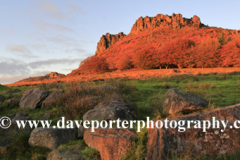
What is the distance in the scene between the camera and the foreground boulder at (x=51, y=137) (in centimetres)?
654

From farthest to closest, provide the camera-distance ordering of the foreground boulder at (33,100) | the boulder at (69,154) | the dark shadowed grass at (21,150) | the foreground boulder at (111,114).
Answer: the foreground boulder at (33,100)
the foreground boulder at (111,114)
the dark shadowed grass at (21,150)
the boulder at (69,154)

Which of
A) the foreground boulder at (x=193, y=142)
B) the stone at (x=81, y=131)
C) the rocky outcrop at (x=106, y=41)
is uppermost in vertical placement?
the rocky outcrop at (x=106, y=41)

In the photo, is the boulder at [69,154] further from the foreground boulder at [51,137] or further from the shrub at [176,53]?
the shrub at [176,53]

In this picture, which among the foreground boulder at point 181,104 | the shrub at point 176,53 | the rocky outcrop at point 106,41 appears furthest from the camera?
the rocky outcrop at point 106,41

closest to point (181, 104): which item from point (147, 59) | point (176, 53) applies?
point (147, 59)

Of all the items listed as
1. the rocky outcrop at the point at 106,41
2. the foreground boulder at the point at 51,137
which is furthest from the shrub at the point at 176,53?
the rocky outcrop at the point at 106,41

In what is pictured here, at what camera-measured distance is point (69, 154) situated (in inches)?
199

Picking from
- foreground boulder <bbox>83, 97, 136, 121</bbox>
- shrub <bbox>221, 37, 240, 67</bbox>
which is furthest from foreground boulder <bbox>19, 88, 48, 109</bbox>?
shrub <bbox>221, 37, 240, 67</bbox>

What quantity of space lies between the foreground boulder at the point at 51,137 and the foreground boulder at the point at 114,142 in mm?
1978

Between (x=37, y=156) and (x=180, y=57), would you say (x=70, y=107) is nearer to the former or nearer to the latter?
(x=37, y=156)

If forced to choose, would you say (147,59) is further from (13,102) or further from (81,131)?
(81,131)

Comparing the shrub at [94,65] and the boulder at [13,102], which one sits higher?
the shrub at [94,65]

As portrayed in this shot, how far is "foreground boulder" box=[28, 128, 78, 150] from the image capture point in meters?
6.54

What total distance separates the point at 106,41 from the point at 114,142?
167 m
